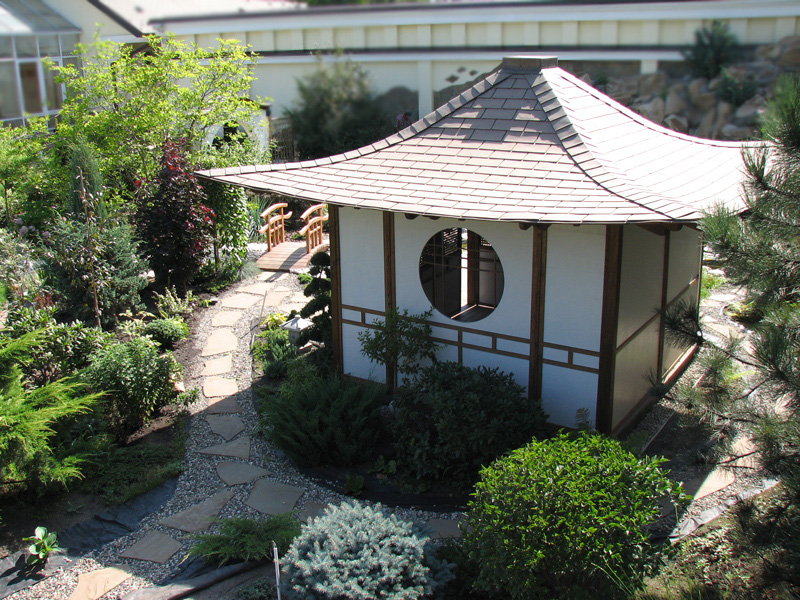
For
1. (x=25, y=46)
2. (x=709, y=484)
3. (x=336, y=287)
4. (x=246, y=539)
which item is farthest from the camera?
(x=25, y=46)

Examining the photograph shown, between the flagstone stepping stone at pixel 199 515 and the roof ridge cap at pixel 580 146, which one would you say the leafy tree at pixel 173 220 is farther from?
the roof ridge cap at pixel 580 146

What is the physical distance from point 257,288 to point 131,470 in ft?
18.0

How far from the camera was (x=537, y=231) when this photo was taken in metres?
6.58

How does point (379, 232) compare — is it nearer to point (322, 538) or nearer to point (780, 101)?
point (322, 538)

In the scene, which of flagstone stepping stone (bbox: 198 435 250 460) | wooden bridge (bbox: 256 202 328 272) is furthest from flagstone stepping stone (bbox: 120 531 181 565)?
wooden bridge (bbox: 256 202 328 272)

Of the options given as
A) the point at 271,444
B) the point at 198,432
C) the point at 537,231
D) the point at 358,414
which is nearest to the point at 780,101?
the point at 537,231

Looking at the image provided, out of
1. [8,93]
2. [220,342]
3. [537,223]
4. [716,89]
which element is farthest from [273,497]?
[8,93]

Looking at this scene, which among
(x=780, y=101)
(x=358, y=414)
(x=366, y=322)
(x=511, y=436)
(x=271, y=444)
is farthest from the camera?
(x=366, y=322)

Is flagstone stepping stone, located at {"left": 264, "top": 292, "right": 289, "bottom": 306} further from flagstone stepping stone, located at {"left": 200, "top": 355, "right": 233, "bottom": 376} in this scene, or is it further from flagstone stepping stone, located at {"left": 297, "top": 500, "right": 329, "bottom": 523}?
flagstone stepping stone, located at {"left": 297, "top": 500, "right": 329, "bottom": 523}

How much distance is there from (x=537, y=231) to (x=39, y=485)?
509 centimetres

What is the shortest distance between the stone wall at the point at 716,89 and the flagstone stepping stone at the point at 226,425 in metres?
5.21

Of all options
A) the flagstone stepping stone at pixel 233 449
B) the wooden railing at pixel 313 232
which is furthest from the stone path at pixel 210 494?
the wooden railing at pixel 313 232

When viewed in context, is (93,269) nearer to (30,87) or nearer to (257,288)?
(257,288)

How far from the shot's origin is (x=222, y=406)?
8219mm
